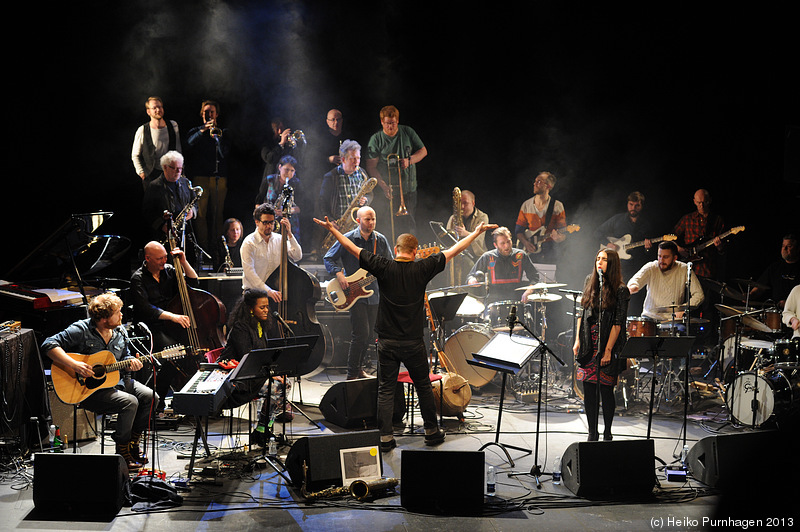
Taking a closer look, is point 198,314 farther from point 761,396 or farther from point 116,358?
point 761,396

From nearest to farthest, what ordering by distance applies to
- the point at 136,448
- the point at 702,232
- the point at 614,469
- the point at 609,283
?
the point at 614,469 < the point at 136,448 < the point at 609,283 < the point at 702,232

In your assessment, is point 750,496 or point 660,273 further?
point 660,273

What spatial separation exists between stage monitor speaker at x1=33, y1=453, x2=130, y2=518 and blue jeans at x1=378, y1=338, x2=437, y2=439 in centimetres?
236

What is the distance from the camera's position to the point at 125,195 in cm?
980

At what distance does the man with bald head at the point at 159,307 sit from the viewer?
707cm

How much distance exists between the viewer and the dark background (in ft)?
34.1

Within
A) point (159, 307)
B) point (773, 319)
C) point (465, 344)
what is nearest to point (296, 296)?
point (159, 307)

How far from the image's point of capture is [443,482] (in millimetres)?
4992

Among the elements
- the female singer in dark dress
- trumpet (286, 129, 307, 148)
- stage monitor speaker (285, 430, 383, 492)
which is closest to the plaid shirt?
the female singer in dark dress

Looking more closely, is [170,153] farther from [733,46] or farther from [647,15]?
[733,46]

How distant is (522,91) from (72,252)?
7.39 metres

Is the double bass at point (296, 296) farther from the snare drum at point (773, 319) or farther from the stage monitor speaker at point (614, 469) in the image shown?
the snare drum at point (773, 319)

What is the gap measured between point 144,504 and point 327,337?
4711mm

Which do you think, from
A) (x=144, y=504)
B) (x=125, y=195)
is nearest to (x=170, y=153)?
(x=125, y=195)
